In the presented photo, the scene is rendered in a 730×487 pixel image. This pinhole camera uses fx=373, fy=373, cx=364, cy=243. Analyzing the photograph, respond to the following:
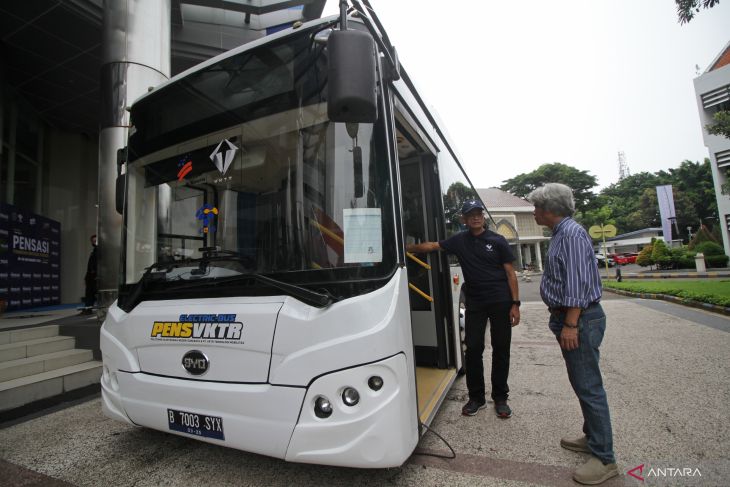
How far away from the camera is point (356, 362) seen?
191 cm

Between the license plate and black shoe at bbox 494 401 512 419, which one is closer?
the license plate

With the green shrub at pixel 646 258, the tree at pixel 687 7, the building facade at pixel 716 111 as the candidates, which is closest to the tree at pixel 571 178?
the green shrub at pixel 646 258

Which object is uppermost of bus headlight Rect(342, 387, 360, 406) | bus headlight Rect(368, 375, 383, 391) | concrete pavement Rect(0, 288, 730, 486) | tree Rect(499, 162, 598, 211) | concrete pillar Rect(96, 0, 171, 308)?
tree Rect(499, 162, 598, 211)

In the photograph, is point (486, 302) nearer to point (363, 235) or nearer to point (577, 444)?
point (577, 444)

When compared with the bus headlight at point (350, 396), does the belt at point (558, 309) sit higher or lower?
higher

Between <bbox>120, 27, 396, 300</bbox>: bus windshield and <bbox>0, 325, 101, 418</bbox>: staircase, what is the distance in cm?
253

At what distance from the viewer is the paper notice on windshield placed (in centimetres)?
211

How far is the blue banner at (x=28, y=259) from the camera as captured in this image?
8.16 metres

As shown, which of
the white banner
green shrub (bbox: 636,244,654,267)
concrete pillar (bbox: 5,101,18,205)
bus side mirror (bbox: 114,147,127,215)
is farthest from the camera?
the white banner

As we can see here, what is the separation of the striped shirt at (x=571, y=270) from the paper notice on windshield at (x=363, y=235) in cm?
119

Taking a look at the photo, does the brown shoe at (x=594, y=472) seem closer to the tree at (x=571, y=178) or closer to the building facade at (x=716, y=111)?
the building facade at (x=716, y=111)

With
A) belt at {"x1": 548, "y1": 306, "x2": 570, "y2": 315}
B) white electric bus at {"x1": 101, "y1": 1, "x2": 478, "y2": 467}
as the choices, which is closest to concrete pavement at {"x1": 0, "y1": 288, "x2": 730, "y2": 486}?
white electric bus at {"x1": 101, "y1": 1, "x2": 478, "y2": 467}

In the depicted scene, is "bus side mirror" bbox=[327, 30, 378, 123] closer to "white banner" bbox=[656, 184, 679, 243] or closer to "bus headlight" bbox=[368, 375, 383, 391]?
"bus headlight" bbox=[368, 375, 383, 391]

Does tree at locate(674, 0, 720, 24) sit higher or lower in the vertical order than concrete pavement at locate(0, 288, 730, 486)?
higher
